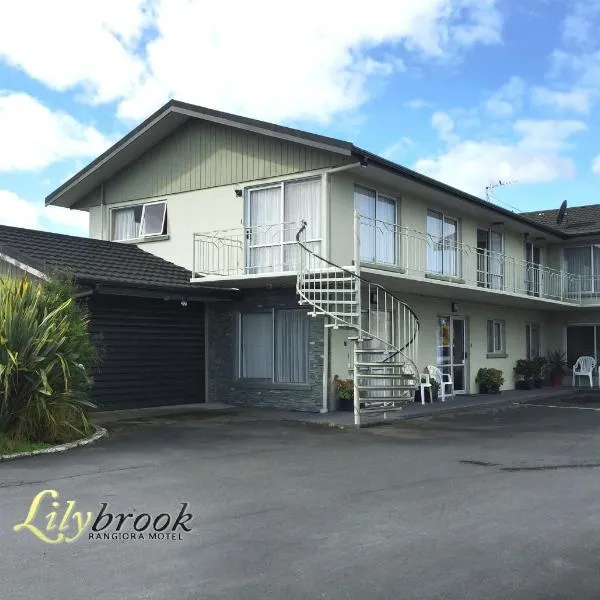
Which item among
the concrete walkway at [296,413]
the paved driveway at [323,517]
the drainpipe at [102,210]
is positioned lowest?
the paved driveway at [323,517]

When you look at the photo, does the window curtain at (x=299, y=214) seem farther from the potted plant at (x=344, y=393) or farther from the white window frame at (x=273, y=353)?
the potted plant at (x=344, y=393)

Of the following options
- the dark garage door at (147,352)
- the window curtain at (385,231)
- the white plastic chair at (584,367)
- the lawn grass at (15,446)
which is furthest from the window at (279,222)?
the white plastic chair at (584,367)

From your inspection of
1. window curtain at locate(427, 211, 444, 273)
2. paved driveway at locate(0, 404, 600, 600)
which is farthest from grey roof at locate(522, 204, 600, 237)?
paved driveway at locate(0, 404, 600, 600)

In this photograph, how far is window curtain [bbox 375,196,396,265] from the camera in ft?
49.5

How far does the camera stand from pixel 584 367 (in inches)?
917

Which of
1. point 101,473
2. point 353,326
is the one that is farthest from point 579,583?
point 353,326

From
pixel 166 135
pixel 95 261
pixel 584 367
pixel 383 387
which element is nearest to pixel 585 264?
pixel 584 367

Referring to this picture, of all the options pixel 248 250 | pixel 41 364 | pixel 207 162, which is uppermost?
pixel 207 162

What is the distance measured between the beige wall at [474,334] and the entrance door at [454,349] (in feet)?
0.65

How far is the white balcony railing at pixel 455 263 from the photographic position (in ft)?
49.4

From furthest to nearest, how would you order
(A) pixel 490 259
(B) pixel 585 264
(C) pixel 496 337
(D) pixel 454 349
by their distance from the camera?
(B) pixel 585 264 < (C) pixel 496 337 < (A) pixel 490 259 < (D) pixel 454 349

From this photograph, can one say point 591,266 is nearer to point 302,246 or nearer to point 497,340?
point 497,340

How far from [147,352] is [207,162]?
15.5 feet

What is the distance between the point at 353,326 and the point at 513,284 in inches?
408
